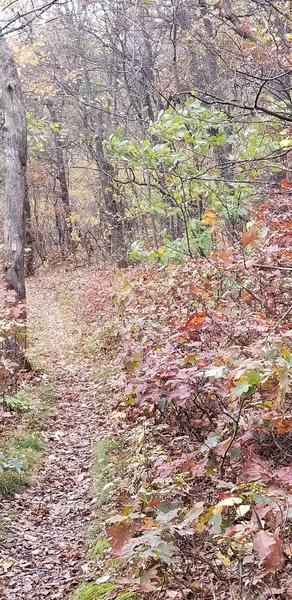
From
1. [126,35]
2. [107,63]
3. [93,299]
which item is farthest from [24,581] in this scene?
[107,63]

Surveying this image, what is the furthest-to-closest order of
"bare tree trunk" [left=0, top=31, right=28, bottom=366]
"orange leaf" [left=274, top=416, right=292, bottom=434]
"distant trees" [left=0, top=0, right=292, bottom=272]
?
1. "bare tree trunk" [left=0, top=31, right=28, bottom=366]
2. "distant trees" [left=0, top=0, right=292, bottom=272]
3. "orange leaf" [left=274, top=416, right=292, bottom=434]

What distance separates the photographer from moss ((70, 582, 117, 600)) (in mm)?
4266

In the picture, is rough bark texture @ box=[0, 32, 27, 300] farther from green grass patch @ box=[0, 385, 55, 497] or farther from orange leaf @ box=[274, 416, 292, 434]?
orange leaf @ box=[274, 416, 292, 434]

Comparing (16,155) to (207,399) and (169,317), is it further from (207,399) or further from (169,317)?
(207,399)

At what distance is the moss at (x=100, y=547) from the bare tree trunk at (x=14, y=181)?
548 centimetres

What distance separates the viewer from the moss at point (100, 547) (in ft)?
16.2

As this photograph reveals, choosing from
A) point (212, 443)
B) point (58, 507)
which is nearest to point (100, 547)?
point (58, 507)

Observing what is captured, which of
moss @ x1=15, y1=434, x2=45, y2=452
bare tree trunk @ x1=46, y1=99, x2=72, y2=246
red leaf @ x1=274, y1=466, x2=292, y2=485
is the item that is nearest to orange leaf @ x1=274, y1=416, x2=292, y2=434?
red leaf @ x1=274, y1=466, x2=292, y2=485

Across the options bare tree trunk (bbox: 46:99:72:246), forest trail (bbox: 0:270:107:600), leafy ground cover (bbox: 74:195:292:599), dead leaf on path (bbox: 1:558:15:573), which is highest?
bare tree trunk (bbox: 46:99:72:246)

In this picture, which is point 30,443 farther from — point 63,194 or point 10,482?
point 63,194

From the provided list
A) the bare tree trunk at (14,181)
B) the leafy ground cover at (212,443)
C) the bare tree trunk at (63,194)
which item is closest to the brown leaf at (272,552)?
the leafy ground cover at (212,443)

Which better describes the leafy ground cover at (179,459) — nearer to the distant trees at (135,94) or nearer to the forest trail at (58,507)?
the forest trail at (58,507)

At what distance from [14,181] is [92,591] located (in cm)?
781

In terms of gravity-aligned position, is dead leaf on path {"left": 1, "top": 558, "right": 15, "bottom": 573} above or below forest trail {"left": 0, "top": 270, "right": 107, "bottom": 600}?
above
